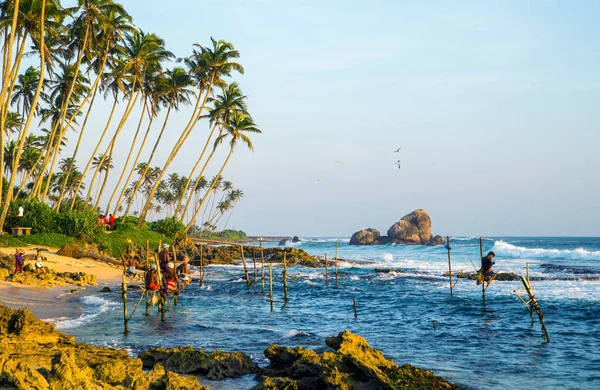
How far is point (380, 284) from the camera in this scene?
3459 centimetres

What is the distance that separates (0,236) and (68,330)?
20256 mm

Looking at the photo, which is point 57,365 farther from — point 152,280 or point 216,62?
point 216,62

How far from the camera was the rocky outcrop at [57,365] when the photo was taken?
6703 mm

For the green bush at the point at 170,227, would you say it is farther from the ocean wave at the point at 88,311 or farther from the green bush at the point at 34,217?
the ocean wave at the point at 88,311

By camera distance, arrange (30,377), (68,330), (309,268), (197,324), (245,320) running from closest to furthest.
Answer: (30,377), (68,330), (197,324), (245,320), (309,268)

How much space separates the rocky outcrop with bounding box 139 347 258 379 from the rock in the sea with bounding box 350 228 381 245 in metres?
105

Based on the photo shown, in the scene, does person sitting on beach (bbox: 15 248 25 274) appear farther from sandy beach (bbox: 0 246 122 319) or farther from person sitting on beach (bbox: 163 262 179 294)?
person sitting on beach (bbox: 163 262 179 294)

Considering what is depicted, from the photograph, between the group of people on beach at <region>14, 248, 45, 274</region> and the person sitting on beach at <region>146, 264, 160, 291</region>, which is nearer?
the person sitting on beach at <region>146, 264, 160, 291</region>

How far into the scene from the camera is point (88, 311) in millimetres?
18984

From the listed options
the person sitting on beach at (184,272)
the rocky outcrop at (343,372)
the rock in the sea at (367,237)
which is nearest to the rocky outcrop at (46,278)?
the person sitting on beach at (184,272)

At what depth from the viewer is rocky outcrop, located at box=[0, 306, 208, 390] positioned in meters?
6.70

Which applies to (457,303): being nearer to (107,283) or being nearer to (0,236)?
(107,283)

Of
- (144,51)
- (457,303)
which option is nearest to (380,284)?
(457,303)

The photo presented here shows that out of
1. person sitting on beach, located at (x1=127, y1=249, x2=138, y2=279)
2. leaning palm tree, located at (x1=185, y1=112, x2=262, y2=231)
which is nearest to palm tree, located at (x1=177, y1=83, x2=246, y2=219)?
leaning palm tree, located at (x1=185, y1=112, x2=262, y2=231)
